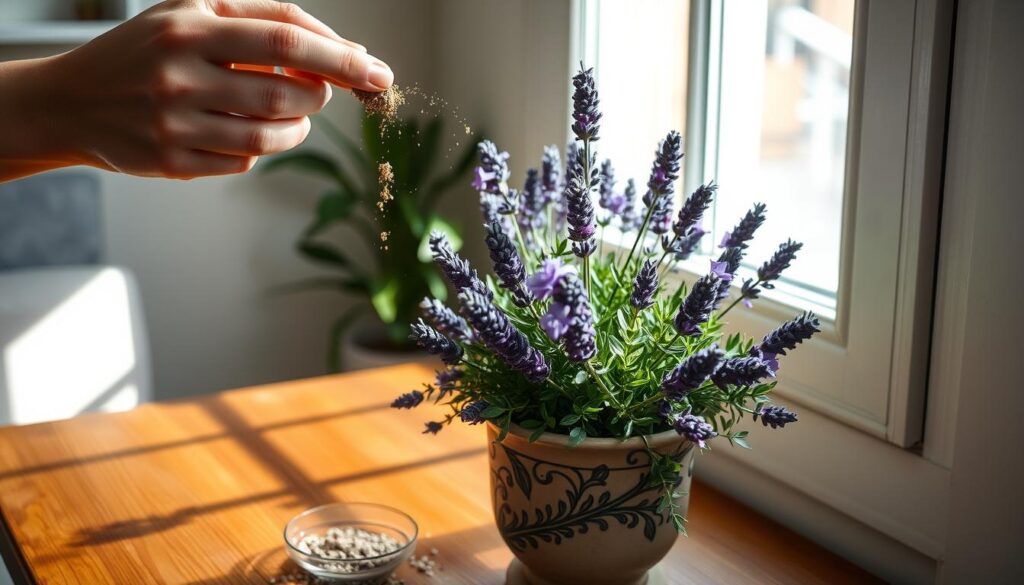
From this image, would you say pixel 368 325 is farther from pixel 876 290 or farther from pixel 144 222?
pixel 876 290

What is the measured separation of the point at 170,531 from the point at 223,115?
49 centimetres

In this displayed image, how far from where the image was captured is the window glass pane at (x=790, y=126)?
4.42 feet

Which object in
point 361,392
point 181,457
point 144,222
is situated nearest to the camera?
point 181,457

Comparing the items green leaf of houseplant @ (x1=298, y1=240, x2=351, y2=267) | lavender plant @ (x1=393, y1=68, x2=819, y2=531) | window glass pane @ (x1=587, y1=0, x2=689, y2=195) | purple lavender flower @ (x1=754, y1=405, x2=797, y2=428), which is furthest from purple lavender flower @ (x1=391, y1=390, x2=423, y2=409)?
green leaf of houseplant @ (x1=298, y1=240, x2=351, y2=267)

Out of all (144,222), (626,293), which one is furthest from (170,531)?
(144,222)

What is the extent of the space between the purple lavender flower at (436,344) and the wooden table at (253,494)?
0.85 ft

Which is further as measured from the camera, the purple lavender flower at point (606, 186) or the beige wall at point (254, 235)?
the beige wall at point (254, 235)

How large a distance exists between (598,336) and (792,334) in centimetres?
16

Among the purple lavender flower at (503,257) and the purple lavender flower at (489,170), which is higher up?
the purple lavender flower at (489,170)

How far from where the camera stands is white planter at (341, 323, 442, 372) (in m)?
2.43

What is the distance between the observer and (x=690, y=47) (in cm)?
139

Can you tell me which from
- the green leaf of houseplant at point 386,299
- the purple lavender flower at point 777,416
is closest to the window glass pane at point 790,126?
the purple lavender flower at point 777,416

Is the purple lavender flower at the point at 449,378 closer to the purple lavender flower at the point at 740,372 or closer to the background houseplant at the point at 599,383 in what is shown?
the background houseplant at the point at 599,383

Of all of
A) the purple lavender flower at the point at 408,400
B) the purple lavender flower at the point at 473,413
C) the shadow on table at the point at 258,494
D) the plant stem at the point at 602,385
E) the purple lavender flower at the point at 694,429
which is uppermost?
the plant stem at the point at 602,385
